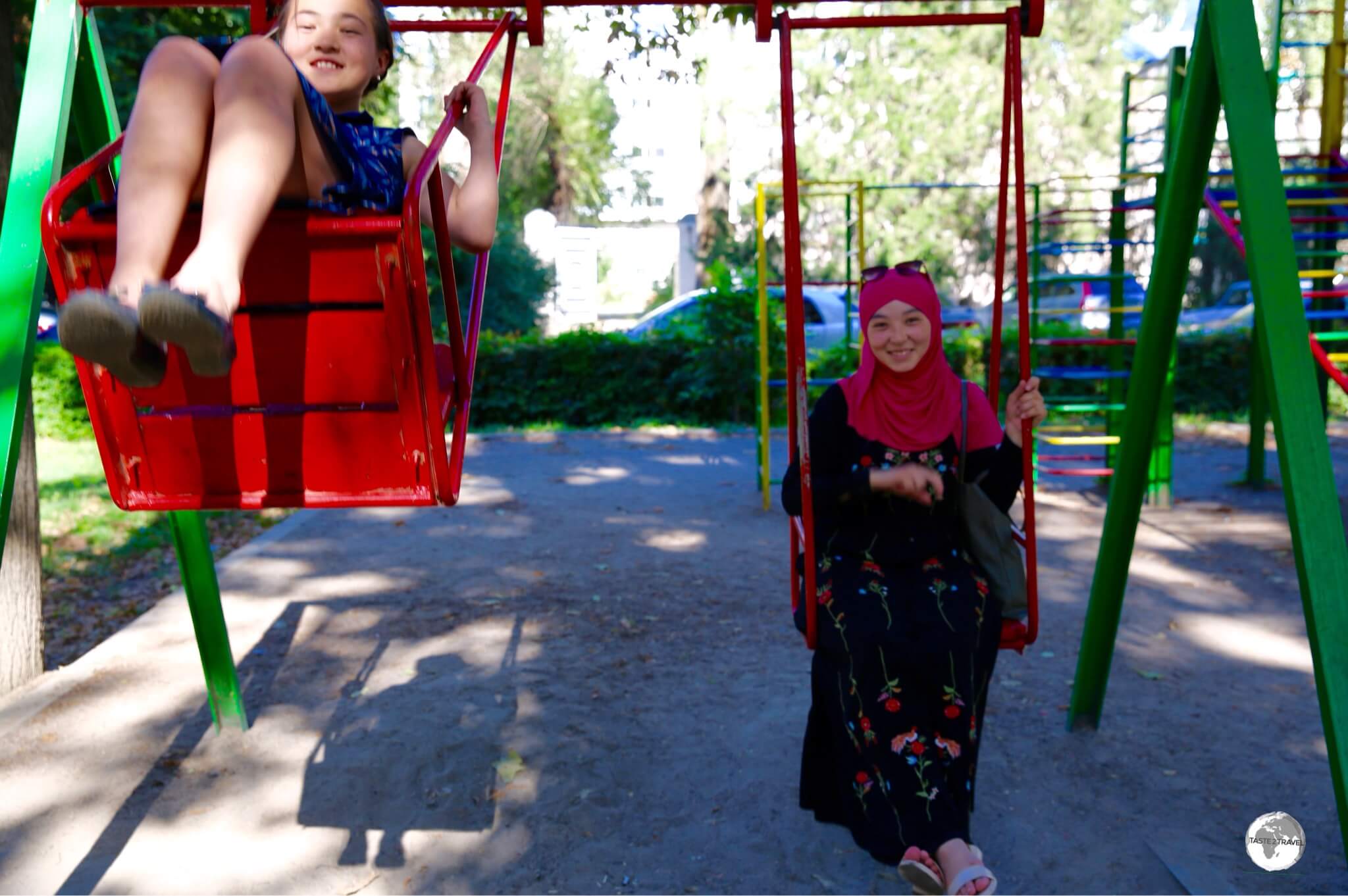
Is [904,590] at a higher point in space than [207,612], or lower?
higher

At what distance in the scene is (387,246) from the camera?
202 centimetres

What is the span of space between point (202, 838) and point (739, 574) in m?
3.26

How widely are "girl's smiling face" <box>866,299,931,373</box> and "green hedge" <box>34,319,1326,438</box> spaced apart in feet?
26.7

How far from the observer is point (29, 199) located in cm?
238

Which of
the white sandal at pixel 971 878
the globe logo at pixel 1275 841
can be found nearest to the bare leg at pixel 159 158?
the white sandal at pixel 971 878

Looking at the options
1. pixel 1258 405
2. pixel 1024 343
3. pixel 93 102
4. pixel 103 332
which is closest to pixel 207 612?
pixel 93 102

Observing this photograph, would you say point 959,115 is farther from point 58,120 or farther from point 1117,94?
point 58,120

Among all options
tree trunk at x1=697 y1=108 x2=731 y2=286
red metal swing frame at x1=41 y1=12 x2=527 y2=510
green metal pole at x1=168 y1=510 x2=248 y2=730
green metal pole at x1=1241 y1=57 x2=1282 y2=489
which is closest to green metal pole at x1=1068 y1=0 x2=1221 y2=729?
red metal swing frame at x1=41 y1=12 x2=527 y2=510

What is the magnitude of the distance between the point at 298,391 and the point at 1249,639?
4.06 metres

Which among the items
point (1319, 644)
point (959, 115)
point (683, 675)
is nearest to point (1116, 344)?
point (683, 675)

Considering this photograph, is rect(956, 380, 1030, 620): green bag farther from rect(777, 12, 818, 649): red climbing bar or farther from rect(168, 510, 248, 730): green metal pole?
rect(168, 510, 248, 730): green metal pole

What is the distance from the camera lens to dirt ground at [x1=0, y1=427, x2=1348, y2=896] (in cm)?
286

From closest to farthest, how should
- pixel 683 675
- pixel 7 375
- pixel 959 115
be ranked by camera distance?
pixel 7 375
pixel 683 675
pixel 959 115

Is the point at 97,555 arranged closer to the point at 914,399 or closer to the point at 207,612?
the point at 207,612
